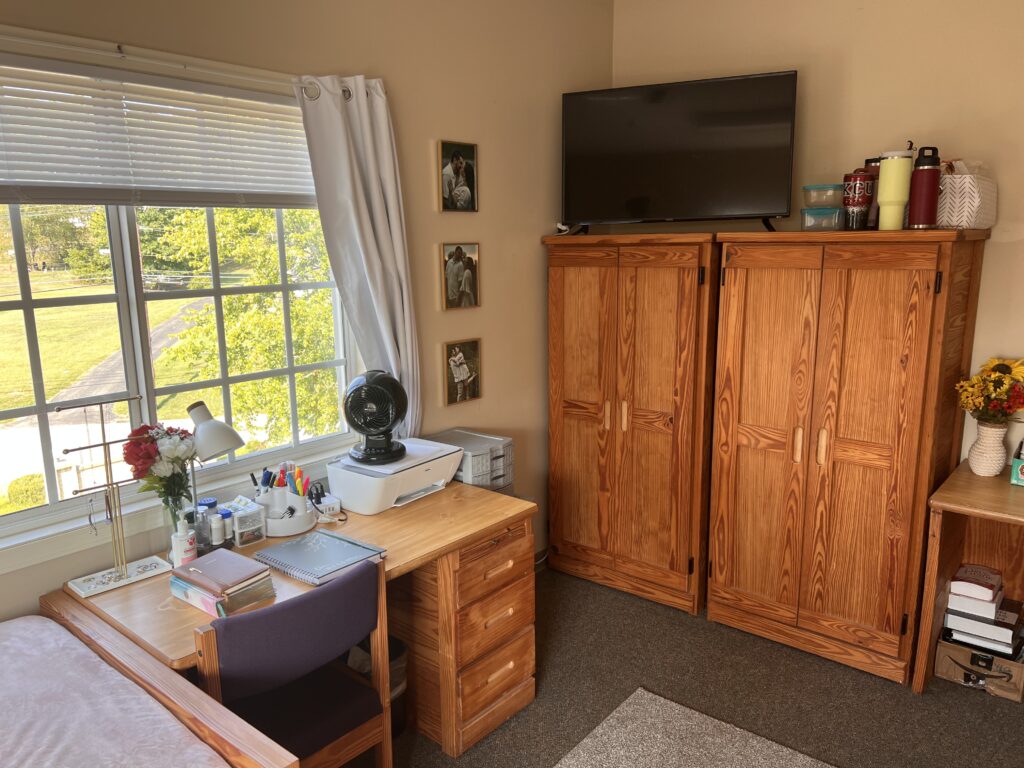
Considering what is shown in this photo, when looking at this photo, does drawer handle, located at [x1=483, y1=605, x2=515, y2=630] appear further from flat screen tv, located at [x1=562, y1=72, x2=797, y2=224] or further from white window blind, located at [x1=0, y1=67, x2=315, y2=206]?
flat screen tv, located at [x1=562, y1=72, x2=797, y2=224]

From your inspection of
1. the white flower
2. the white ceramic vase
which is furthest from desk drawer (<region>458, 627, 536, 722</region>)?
the white ceramic vase

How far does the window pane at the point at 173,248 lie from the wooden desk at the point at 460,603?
86 centimetres

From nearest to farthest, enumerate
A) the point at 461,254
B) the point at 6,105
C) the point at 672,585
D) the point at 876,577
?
the point at 6,105 → the point at 876,577 → the point at 461,254 → the point at 672,585

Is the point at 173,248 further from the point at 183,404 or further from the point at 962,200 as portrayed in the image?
the point at 962,200

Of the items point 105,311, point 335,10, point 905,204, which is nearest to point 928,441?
point 905,204

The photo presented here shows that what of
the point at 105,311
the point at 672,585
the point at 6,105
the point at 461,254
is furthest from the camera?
the point at 672,585

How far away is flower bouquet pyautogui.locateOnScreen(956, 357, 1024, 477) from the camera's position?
269 centimetres

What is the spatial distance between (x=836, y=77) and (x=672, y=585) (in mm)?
2249

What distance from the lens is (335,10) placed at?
2547 millimetres

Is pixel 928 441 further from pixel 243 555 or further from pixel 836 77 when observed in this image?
pixel 243 555

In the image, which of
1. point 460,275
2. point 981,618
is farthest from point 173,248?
point 981,618

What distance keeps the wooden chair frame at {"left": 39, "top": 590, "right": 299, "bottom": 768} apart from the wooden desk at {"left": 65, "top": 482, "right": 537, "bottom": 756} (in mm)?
210

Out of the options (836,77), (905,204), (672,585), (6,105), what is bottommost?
(672,585)

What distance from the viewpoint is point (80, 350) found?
2180 millimetres
